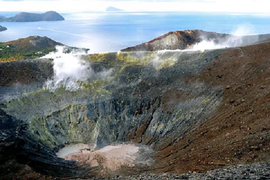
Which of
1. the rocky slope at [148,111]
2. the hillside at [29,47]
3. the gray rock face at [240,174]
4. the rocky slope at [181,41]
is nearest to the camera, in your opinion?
the gray rock face at [240,174]

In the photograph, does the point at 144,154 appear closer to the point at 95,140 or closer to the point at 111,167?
the point at 111,167

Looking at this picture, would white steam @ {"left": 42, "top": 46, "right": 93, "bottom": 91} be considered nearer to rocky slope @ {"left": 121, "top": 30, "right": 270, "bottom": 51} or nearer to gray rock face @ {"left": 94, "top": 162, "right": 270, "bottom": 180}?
gray rock face @ {"left": 94, "top": 162, "right": 270, "bottom": 180}

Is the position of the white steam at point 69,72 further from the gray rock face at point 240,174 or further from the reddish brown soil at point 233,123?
the gray rock face at point 240,174

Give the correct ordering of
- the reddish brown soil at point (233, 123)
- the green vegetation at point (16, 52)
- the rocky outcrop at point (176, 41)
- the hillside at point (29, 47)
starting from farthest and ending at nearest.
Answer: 1. the hillside at point (29, 47)
2. the green vegetation at point (16, 52)
3. the rocky outcrop at point (176, 41)
4. the reddish brown soil at point (233, 123)

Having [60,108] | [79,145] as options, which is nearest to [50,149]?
[79,145]

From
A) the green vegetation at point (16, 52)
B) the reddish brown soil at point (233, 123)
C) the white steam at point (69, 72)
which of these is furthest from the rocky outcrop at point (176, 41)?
the green vegetation at point (16, 52)

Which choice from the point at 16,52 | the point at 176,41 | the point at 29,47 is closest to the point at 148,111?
the point at 176,41

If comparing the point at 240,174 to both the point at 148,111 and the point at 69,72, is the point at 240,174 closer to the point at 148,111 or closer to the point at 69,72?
the point at 148,111

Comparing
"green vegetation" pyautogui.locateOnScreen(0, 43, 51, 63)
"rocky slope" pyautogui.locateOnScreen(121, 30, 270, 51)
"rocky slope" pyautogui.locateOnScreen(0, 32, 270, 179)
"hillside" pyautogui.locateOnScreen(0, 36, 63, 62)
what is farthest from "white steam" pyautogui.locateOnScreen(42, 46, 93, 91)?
"hillside" pyautogui.locateOnScreen(0, 36, 63, 62)
